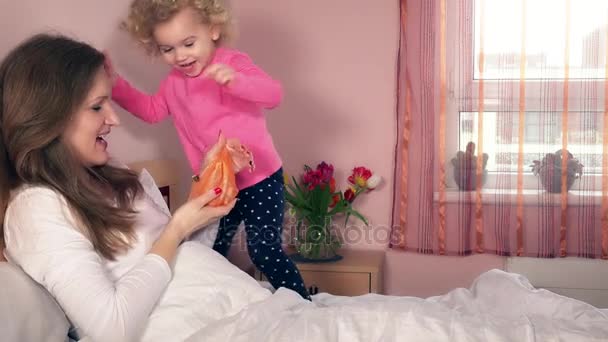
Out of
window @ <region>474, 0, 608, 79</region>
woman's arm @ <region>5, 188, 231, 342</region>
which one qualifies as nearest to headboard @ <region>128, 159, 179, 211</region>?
woman's arm @ <region>5, 188, 231, 342</region>

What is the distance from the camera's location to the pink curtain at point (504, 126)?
118 inches

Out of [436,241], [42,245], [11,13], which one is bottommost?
[436,241]

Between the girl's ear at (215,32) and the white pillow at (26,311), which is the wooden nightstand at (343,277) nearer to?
the girl's ear at (215,32)

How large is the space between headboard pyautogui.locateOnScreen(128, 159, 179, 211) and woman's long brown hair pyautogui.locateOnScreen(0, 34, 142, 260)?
1.05m

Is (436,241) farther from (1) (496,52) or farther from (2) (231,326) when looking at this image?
(2) (231,326)

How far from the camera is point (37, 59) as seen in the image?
1.32 meters

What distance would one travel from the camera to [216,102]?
2.08 meters

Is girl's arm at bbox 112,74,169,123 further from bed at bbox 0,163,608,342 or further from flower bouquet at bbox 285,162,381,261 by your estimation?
flower bouquet at bbox 285,162,381,261

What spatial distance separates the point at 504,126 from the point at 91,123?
209cm

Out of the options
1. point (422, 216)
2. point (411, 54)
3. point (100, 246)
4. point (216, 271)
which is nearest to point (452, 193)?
point (422, 216)

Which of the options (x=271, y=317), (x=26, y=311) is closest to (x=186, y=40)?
(x=271, y=317)

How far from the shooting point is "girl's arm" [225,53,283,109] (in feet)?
6.05

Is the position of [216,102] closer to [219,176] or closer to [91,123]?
[219,176]

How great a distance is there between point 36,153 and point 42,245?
20cm
